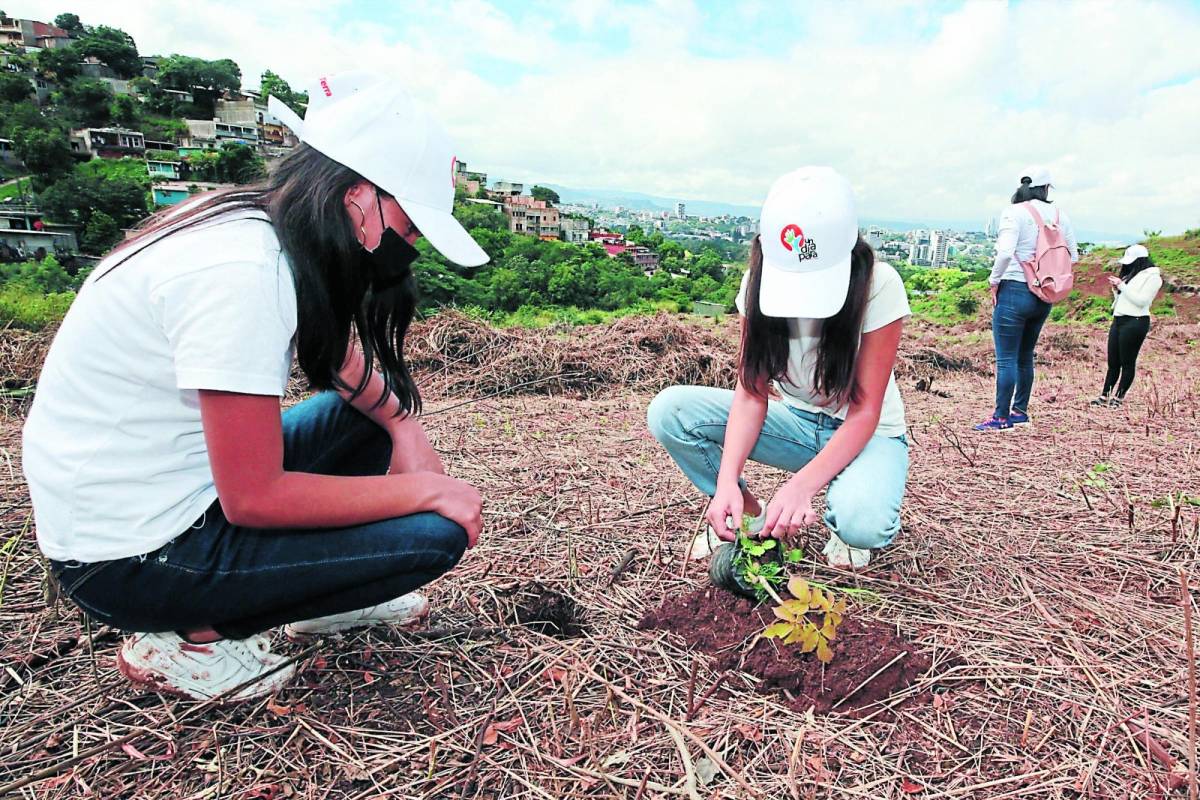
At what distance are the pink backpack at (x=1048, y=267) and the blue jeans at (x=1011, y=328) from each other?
8 cm

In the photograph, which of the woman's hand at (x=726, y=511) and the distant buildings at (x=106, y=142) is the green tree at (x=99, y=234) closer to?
the distant buildings at (x=106, y=142)

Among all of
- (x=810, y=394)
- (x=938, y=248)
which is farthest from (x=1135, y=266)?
(x=938, y=248)

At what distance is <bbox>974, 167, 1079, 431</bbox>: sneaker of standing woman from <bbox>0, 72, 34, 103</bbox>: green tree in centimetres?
7875

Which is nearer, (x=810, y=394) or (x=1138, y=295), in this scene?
(x=810, y=394)

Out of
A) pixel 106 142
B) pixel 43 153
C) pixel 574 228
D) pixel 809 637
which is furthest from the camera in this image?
pixel 574 228

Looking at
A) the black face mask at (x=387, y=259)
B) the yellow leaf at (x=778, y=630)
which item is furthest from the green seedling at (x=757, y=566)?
the black face mask at (x=387, y=259)

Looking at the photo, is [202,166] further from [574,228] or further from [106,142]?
[574,228]

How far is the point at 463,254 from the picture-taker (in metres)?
1.22

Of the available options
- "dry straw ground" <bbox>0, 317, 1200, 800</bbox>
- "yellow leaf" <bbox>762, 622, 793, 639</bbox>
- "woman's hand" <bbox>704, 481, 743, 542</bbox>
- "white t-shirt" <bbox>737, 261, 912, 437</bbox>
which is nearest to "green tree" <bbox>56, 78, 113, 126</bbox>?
"dry straw ground" <bbox>0, 317, 1200, 800</bbox>

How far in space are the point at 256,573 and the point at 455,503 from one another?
0.39m

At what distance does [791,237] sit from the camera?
1.60 meters

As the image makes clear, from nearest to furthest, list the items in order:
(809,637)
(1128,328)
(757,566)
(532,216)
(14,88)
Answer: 1. (809,637)
2. (757,566)
3. (1128,328)
4. (532,216)
5. (14,88)

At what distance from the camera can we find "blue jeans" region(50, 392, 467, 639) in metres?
1.17

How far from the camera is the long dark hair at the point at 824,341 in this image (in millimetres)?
1729
